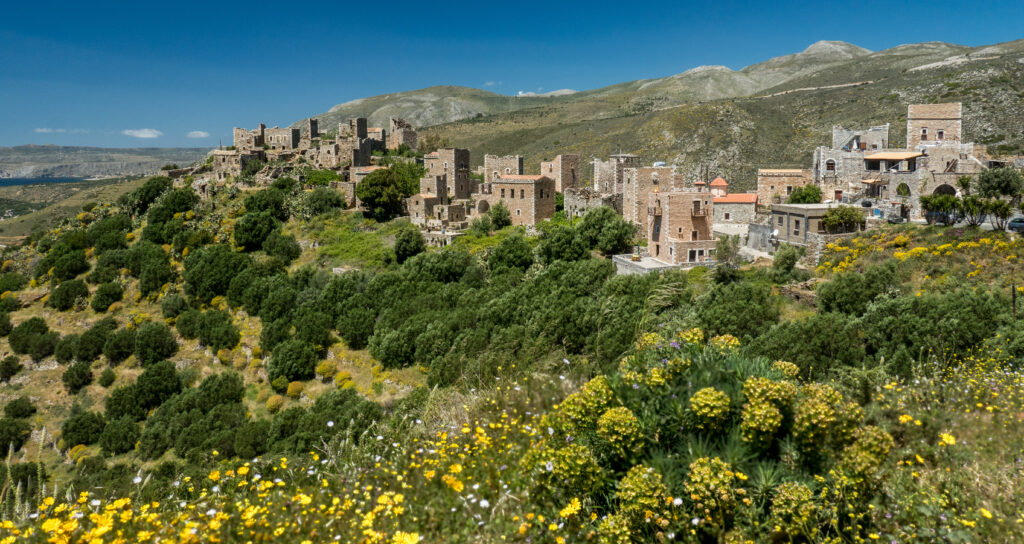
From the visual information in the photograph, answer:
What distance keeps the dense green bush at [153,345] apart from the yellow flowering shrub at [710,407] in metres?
31.0

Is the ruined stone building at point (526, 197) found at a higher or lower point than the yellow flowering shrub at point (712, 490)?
higher

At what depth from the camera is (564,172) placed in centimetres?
3800

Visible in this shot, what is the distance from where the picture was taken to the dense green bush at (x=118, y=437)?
23.9m

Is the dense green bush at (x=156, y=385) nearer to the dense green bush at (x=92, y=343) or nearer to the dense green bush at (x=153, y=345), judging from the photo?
the dense green bush at (x=153, y=345)

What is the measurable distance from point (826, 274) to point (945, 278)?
14.3 feet

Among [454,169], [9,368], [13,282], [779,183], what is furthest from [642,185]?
[13,282]

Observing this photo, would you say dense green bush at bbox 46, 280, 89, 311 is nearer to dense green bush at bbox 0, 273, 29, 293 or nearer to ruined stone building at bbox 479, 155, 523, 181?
dense green bush at bbox 0, 273, 29, 293

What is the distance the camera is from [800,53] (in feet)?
595

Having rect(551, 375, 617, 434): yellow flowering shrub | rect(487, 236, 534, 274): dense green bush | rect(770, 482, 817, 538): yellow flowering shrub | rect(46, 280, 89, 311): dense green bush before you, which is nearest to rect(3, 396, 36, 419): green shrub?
rect(46, 280, 89, 311): dense green bush

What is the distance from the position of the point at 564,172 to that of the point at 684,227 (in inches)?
509

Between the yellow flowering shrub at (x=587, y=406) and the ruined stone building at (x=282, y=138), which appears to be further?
the ruined stone building at (x=282, y=138)

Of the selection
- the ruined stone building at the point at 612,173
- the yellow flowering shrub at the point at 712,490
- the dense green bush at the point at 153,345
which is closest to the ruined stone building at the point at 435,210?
the ruined stone building at the point at 612,173

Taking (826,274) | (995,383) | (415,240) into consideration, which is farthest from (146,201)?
(995,383)

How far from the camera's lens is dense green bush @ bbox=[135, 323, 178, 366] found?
1150 inches
